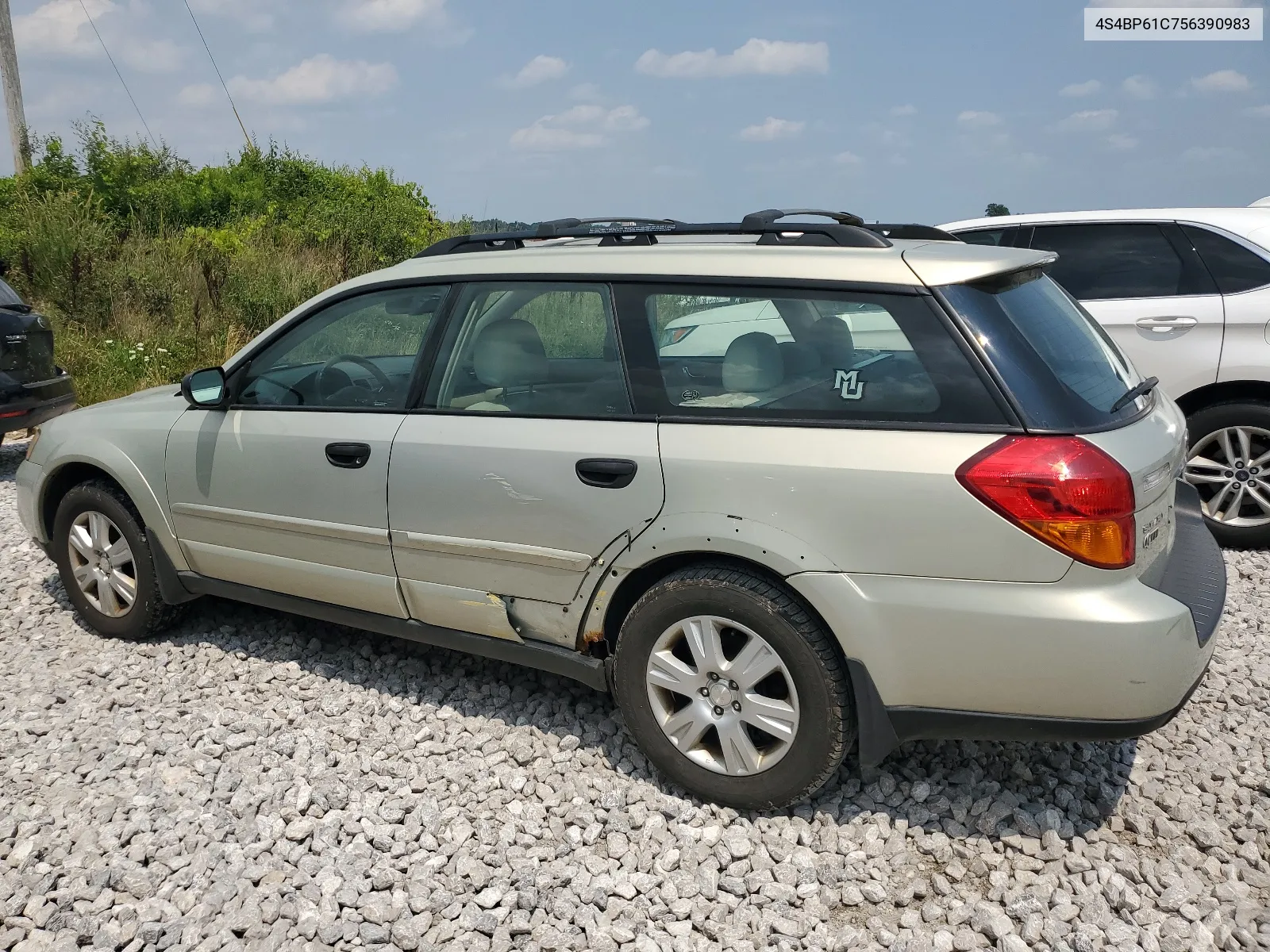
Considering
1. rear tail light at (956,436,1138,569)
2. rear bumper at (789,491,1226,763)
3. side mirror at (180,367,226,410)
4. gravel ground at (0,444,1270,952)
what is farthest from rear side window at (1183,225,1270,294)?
side mirror at (180,367,226,410)

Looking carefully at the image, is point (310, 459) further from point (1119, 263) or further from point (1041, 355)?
point (1119, 263)

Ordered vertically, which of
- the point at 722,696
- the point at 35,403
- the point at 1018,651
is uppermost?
the point at 35,403

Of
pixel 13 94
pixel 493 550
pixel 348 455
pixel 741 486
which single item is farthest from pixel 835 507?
pixel 13 94

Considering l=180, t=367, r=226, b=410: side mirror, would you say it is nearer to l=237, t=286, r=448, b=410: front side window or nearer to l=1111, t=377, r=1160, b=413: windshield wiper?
l=237, t=286, r=448, b=410: front side window

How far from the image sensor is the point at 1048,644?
8.96ft

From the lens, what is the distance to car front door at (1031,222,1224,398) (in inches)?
226

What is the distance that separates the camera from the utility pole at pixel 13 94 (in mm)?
16906

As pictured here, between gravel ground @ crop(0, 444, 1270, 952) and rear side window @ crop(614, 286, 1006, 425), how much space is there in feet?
4.31

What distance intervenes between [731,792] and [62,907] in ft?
6.55

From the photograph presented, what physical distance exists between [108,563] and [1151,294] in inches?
229

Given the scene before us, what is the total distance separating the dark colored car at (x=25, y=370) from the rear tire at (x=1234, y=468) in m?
8.61

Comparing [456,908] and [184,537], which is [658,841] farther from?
[184,537]

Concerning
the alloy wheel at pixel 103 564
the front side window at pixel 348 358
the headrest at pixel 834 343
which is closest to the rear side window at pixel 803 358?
the headrest at pixel 834 343

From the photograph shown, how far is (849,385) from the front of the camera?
3.03 meters
